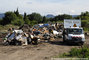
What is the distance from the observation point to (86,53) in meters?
11.2

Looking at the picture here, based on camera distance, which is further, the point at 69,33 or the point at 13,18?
the point at 13,18

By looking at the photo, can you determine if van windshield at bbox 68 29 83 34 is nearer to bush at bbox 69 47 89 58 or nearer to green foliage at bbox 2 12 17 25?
bush at bbox 69 47 89 58

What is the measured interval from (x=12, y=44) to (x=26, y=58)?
23.2 ft

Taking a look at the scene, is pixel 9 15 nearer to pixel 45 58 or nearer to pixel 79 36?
pixel 79 36

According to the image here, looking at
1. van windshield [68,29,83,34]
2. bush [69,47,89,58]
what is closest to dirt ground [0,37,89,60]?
bush [69,47,89,58]

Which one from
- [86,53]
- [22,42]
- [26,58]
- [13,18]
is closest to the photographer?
[86,53]

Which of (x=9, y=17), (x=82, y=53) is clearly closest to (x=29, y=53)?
(x=82, y=53)

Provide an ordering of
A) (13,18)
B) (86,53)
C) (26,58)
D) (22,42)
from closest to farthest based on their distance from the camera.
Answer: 1. (86,53)
2. (26,58)
3. (22,42)
4. (13,18)

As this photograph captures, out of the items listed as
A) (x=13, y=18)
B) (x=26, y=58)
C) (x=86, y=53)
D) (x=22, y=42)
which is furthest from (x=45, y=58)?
(x=13, y=18)

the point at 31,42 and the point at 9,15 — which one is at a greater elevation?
the point at 9,15

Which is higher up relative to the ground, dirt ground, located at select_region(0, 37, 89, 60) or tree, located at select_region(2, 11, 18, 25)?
tree, located at select_region(2, 11, 18, 25)

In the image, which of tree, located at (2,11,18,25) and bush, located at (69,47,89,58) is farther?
tree, located at (2,11,18,25)

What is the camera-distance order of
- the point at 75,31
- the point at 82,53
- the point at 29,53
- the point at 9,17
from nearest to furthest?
the point at 82,53 < the point at 29,53 < the point at 75,31 < the point at 9,17

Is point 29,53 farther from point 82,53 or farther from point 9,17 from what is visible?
point 9,17
